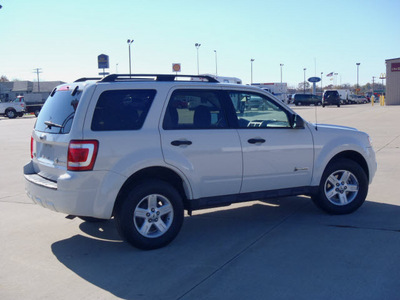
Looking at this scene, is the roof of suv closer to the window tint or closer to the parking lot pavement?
the window tint

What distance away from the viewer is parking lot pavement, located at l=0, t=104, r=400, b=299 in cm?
453

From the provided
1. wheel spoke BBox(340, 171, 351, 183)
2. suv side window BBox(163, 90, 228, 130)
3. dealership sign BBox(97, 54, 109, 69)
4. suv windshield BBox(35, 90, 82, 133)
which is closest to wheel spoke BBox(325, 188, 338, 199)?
wheel spoke BBox(340, 171, 351, 183)

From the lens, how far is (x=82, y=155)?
5254 mm

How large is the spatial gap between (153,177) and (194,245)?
3.05ft

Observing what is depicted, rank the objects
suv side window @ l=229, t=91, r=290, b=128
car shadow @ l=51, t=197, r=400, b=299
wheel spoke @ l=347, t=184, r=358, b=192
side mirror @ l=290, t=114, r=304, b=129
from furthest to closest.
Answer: wheel spoke @ l=347, t=184, r=358, b=192
side mirror @ l=290, t=114, r=304, b=129
suv side window @ l=229, t=91, r=290, b=128
car shadow @ l=51, t=197, r=400, b=299

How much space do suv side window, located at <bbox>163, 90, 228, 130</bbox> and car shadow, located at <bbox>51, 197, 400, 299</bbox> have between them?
54.7 inches

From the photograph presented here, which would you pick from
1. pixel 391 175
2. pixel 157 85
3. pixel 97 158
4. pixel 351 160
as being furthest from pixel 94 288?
pixel 391 175

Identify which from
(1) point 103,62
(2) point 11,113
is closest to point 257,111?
(1) point 103,62

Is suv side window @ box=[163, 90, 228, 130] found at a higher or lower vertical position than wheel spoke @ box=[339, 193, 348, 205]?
higher

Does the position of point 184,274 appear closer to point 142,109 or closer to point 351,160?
point 142,109

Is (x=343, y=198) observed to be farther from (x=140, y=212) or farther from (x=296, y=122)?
(x=140, y=212)

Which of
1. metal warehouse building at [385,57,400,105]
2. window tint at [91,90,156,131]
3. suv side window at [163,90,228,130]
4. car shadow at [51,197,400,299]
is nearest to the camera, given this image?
car shadow at [51,197,400,299]

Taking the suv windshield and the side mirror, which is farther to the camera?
the side mirror

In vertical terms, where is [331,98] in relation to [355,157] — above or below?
above
